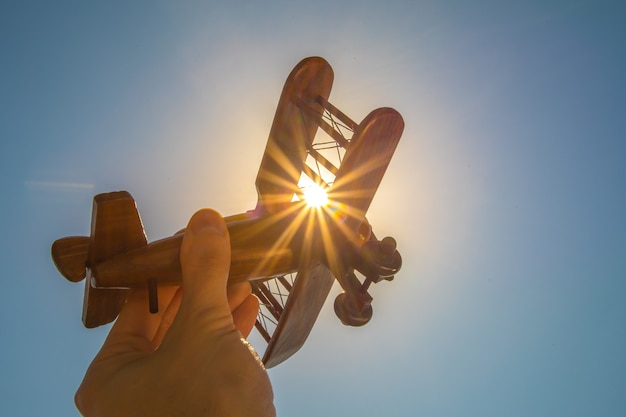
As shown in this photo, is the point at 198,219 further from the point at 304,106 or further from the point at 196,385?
the point at 304,106

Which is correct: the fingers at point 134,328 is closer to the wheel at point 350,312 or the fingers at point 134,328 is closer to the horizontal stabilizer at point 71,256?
the horizontal stabilizer at point 71,256

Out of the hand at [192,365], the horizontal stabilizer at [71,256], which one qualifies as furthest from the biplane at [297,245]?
the hand at [192,365]

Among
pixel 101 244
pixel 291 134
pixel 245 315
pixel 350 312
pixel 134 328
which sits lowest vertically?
pixel 350 312

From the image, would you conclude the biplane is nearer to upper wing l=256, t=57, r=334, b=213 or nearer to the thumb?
upper wing l=256, t=57, r=334, b=213

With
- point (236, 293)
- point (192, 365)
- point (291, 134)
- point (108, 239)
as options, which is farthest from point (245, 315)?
point (291, 134)

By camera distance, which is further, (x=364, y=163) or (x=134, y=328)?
(x=364, y=163)

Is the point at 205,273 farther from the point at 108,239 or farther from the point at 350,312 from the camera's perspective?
the point at 350,312

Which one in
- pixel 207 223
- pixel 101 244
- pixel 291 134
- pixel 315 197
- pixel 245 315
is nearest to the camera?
pixel 207 223
